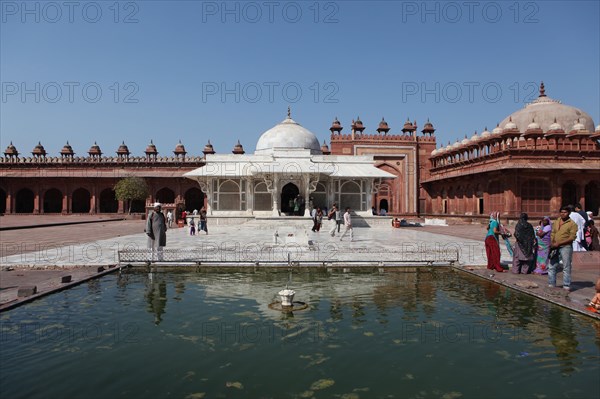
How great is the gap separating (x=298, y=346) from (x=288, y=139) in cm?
2631

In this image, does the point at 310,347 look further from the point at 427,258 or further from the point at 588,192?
the point at 588,192

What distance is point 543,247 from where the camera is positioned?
27.7ft

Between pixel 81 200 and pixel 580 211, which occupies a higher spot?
pixel 81 200

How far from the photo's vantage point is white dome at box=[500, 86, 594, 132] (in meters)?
34.3

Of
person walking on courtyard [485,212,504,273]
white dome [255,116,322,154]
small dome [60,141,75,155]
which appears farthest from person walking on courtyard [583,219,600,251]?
small dome [60,141,75,155]

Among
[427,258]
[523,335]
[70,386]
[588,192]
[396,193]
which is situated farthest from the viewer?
[396,193]

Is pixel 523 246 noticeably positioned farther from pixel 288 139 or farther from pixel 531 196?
pixel 288 139

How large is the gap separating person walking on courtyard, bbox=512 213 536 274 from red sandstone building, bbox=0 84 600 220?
1999cm

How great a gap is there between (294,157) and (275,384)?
22.1 metres

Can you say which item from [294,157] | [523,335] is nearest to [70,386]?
[523,335]

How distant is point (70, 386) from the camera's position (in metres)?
3.46

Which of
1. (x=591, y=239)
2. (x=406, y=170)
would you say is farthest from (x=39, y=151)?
(x=591, y=239)

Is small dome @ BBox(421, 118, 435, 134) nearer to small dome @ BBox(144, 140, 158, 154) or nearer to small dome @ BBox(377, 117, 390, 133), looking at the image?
small dome @ BBox(377, 117, 390, 133)

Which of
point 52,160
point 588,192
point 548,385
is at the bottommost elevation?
point 548,385
